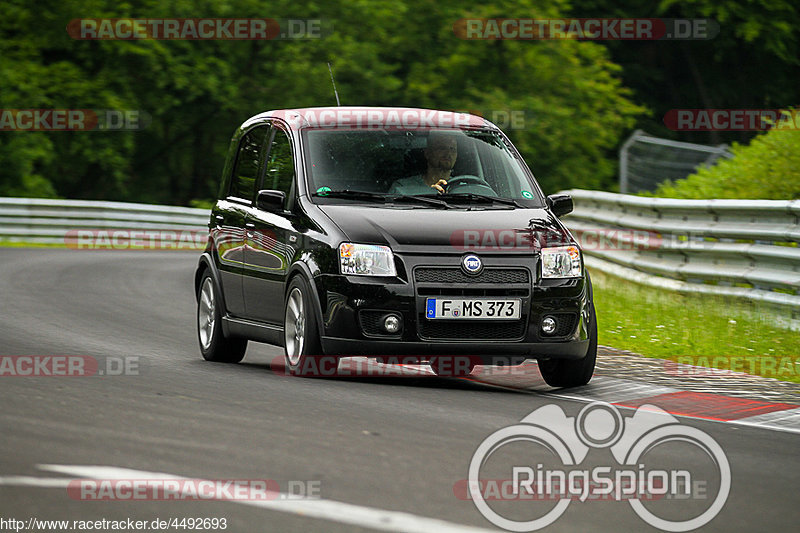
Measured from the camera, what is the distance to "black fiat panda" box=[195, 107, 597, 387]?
Result: 9.43 metres

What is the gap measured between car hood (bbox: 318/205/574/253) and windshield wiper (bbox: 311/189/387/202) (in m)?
0.19

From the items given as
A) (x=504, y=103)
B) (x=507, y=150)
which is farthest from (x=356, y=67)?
(x=507, y=150)

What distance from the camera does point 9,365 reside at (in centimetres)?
1024

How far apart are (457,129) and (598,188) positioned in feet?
115

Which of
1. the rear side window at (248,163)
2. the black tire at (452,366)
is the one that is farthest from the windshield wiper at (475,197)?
the rear side window at (248,163)

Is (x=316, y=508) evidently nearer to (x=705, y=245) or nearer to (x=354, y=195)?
(x=354, y=195)

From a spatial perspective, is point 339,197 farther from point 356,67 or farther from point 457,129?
point 356,67

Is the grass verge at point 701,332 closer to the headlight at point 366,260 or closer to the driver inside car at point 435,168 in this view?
the driver inside car at point 435,168

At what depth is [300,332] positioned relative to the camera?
984 centimetres

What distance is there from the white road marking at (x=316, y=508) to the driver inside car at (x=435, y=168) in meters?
4.44

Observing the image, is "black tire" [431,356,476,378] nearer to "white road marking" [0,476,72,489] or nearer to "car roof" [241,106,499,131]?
"car roof" [241,106,499,131]

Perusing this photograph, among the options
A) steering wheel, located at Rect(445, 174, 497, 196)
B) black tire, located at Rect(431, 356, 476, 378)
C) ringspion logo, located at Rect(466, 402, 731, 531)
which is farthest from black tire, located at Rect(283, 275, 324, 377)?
ringspion logo, located at Rect(466, 402, 731, 531)

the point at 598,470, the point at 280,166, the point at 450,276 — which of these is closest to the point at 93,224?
the point at 280,166

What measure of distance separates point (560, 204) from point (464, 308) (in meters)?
1.53
